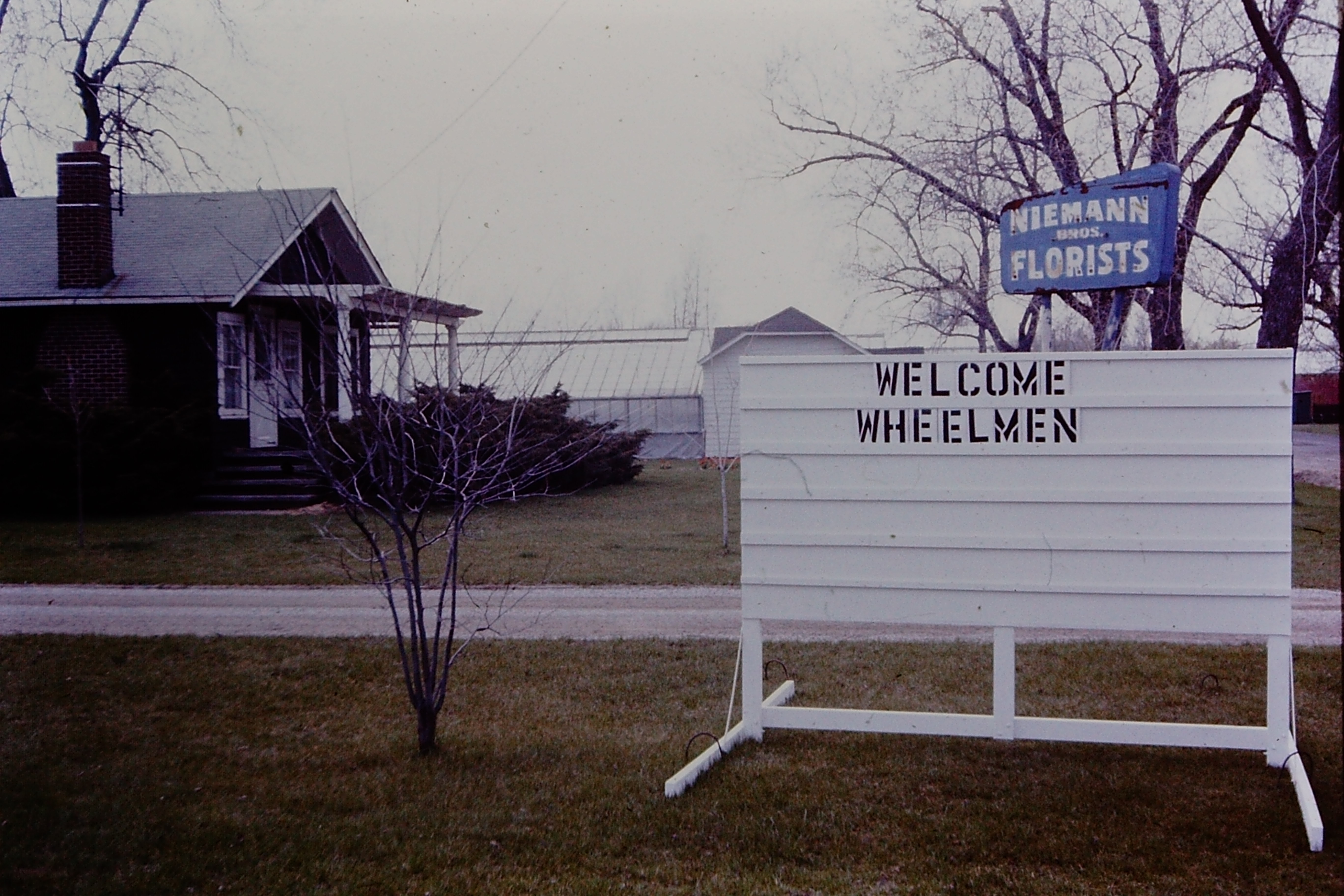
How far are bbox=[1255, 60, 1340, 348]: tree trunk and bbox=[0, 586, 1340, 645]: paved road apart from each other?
437cm

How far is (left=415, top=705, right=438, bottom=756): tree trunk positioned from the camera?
6.04m

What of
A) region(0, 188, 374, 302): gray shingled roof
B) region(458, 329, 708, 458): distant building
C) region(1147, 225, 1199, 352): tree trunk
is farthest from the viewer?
region(458, 329, 708, 458): distant building

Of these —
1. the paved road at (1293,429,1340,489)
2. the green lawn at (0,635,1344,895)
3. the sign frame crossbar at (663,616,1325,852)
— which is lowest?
the green lawn at (0,635,1344,895)

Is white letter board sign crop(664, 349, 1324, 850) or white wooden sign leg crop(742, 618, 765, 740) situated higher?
white letter board sign crop(664, 349, 1324, 850)

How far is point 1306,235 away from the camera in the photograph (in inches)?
516

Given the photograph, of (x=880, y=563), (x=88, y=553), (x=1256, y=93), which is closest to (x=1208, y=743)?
(x=880, y=563)

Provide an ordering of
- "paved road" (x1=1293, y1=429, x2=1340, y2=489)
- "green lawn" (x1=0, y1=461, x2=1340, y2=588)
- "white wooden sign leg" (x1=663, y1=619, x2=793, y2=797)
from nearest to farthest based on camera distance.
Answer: "white wooden sign leg" (x1=663, y1=619, x2=793, y2=797), "green lawn" (x1=0, y1=461, x2=1340, y2=588), "paved road" (x1=1293, y1=429, x2=1340, y2=489)

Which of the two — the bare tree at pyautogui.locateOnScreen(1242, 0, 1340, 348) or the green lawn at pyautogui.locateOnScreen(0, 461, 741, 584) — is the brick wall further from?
the bare tree at pyautogui.locateOnScreen(1242, 0, 1340, 348)

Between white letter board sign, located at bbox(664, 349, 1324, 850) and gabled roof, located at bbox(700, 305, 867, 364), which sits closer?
white letter board sign, located at bbox(664, 349, 1324, 850)

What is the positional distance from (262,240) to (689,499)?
29.7 ft

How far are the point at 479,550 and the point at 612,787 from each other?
9.71 meters

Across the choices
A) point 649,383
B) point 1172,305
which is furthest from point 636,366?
point 1172,305

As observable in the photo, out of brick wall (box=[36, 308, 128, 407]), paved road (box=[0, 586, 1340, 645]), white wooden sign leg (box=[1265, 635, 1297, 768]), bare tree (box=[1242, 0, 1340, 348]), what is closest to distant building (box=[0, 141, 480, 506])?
brick wall (box=[36, 308, 128, 407])

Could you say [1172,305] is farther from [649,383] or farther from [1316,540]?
[649,383]
